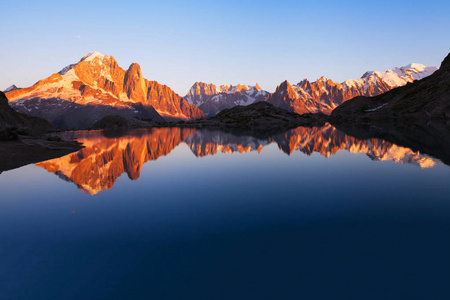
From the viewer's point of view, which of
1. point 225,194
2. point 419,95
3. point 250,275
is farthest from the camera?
point 419,95

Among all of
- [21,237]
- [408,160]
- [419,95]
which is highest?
[419,95]

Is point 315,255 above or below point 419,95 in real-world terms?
below

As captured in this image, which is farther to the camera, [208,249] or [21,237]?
[21,237]

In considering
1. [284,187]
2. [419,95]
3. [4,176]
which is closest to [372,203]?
[284,187]

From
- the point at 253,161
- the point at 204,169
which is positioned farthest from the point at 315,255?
the point at 253,161

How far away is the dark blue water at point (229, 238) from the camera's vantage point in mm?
9867

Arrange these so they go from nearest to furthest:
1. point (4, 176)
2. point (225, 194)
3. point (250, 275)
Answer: point (250, 275) < point (225, 194) < point (4, 176)

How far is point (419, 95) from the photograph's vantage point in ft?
562

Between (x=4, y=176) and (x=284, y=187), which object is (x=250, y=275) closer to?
(x=284, y=187)

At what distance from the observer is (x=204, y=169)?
34.4 metres

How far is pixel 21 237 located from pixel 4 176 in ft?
71.0

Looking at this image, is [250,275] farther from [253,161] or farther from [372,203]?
[253,161]

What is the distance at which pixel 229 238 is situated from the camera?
45.2ft

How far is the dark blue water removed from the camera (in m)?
9.87
